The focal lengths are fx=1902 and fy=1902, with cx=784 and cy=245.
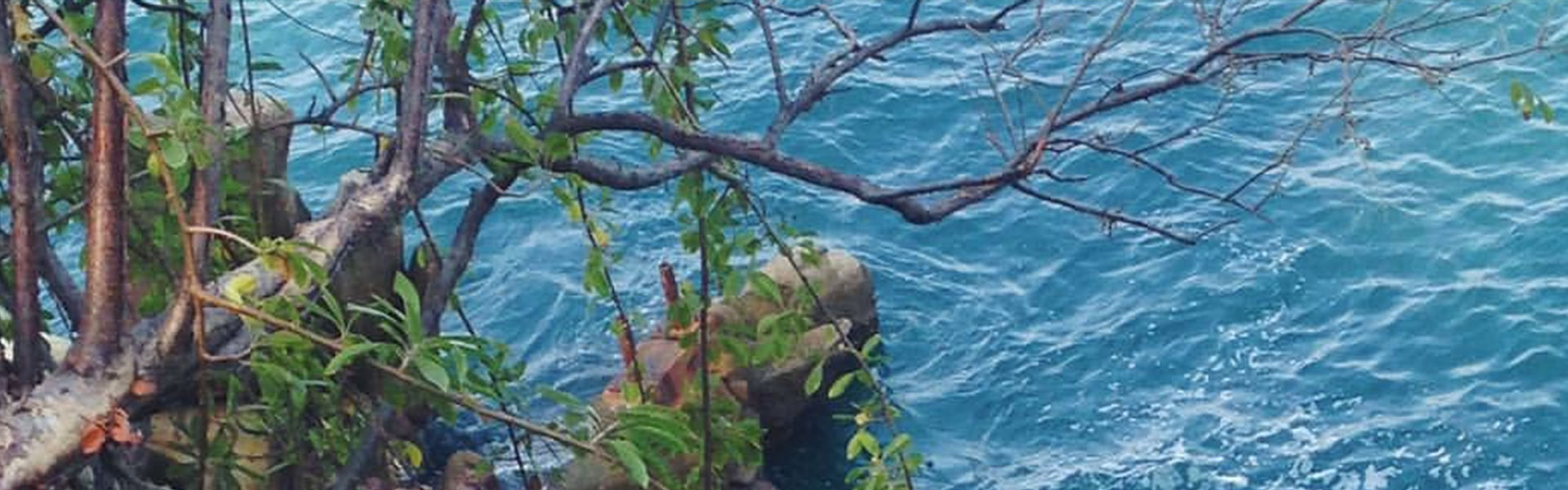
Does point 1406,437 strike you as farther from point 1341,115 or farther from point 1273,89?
point 1341,115

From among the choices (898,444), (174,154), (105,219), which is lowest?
(898,444)

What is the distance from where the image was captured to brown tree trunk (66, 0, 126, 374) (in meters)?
3.79

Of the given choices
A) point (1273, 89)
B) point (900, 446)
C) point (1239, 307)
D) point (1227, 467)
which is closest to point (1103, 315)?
point (1239, 307)

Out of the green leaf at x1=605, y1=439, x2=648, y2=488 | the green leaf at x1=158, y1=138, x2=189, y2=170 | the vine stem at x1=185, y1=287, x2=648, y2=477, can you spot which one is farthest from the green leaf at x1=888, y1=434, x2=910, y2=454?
the green leaf at x1=158, y1=138, x2=189, y2=170

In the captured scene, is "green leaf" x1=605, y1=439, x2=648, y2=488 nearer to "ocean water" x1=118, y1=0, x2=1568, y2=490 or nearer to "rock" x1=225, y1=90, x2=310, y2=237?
"rock" x1=225, y1=90, x2=310, y2=237

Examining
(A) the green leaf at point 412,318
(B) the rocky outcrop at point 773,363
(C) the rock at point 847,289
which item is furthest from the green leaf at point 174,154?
(C) the rock at point 847,289

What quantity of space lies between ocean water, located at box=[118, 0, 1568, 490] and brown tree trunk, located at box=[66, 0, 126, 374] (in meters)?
6.66

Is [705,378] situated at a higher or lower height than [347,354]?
lower

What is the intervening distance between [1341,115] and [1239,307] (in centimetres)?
676

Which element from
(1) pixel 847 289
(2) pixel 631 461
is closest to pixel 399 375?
(2) pixel 631 461

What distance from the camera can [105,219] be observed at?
3.79 m

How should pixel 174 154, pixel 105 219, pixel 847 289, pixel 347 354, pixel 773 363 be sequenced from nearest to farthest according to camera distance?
1. pixel 174 154
2. pixel 347 354
3. pixel 105 219
4. pixel 773 363
5. pixel 847 289

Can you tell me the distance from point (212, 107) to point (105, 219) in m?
0.47

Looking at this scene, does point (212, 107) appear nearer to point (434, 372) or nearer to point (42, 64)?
point (42, 64)
